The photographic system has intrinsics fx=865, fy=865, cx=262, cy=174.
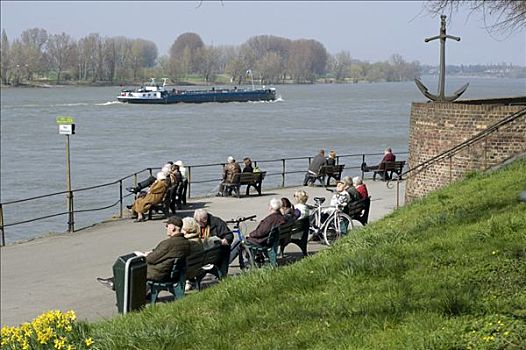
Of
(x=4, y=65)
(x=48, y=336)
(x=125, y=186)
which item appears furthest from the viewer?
(x=4, y=65)

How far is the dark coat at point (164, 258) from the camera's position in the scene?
8525 mm

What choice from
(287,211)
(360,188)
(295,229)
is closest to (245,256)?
(295,229)

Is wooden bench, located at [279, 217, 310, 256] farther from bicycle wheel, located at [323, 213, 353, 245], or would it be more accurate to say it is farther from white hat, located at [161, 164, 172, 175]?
white hat, located at [161, 164, 172, 175]

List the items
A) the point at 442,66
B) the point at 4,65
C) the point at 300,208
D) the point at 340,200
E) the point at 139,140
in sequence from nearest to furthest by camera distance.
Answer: the point at 300,208, the point at 340,200, the point at 442,66, the point at 139,140, the point at 4,65

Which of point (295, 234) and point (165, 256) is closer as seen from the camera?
point (165, 256)

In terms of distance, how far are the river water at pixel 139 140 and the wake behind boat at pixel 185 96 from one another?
798cm

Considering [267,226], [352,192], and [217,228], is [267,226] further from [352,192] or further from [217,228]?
[352,192]

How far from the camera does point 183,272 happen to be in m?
8.57

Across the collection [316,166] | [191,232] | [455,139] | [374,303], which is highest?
[455,139]

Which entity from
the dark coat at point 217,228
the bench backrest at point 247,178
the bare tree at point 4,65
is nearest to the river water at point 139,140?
the bench backrest at point 247,178

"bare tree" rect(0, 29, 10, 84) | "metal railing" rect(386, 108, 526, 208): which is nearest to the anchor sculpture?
"metal railing" rect(386, 108, 526, 208)

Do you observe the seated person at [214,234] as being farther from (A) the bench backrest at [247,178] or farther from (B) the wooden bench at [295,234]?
(A) the bench backrest at [247,178]

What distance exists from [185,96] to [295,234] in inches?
3509

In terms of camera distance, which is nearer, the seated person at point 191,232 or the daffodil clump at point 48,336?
the daffodil clump at point 48,336
